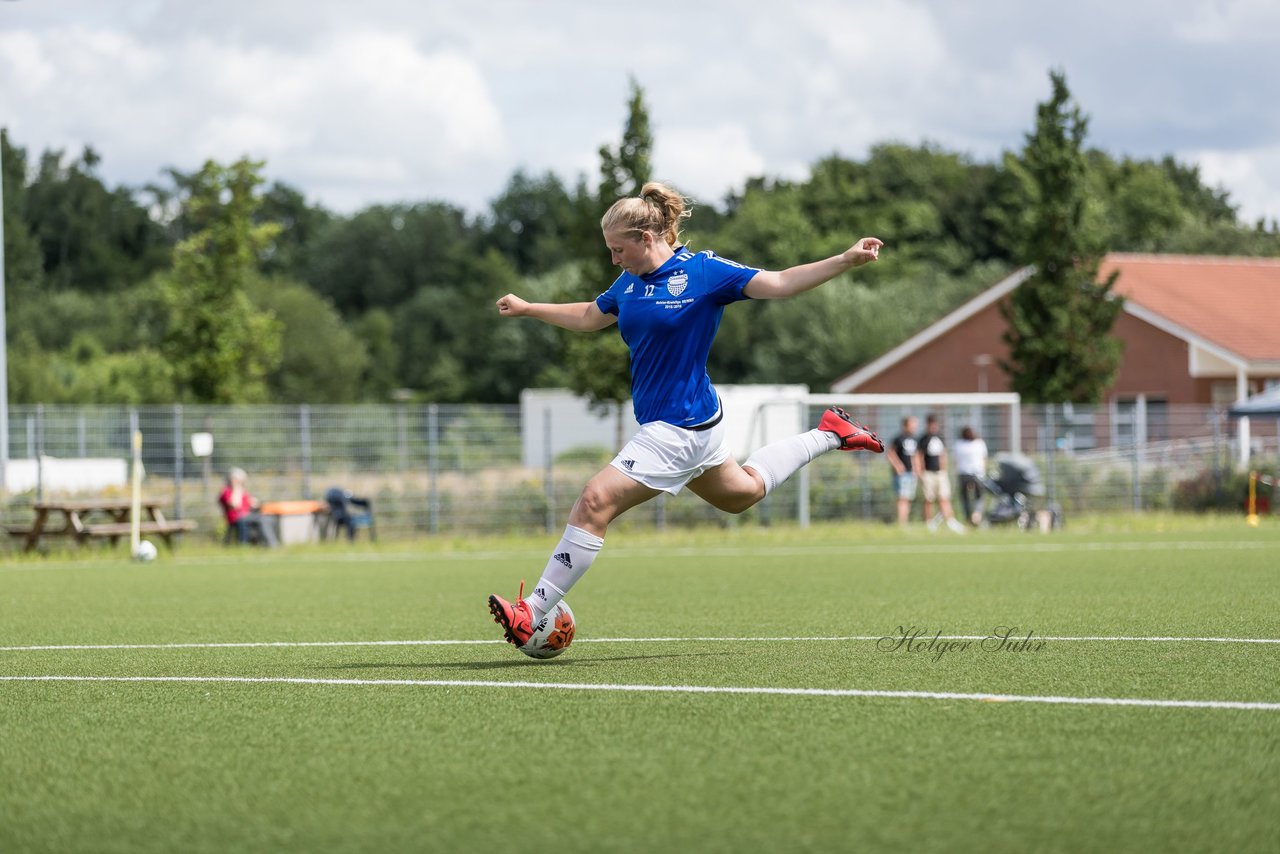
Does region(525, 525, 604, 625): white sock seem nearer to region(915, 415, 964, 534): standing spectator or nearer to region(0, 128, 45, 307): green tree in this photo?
region(915, 415, 964, 534): standing spectator

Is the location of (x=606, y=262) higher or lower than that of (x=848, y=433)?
higher

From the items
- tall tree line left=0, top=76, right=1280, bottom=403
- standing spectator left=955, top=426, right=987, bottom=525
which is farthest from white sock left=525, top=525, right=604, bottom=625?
tall tree line left=0, top=76, right=1280, bottom=403

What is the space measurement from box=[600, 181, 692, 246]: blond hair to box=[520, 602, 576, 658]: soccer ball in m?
1.79

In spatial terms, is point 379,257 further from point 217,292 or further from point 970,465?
point 970,465

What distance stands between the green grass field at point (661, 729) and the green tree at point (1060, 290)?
76.0 ft

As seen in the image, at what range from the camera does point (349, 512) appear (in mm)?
25625

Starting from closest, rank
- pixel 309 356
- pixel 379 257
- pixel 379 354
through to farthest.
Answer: pixel 309 356
pixel 379 354
pixel 379 257

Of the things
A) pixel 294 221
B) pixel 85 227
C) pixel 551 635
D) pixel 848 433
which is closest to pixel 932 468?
pixel 848 433

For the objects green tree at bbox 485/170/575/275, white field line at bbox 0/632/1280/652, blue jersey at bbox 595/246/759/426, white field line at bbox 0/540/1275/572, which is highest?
green tree at bbox 485/170/575/275

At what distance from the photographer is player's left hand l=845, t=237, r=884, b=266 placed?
22.5 ft

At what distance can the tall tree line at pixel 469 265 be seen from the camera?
66.9 m

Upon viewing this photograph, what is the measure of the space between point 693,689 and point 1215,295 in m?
44.8

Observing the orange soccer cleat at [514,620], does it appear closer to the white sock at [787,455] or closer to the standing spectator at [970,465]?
the white sock at [787,455]

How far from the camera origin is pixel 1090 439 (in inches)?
1251
